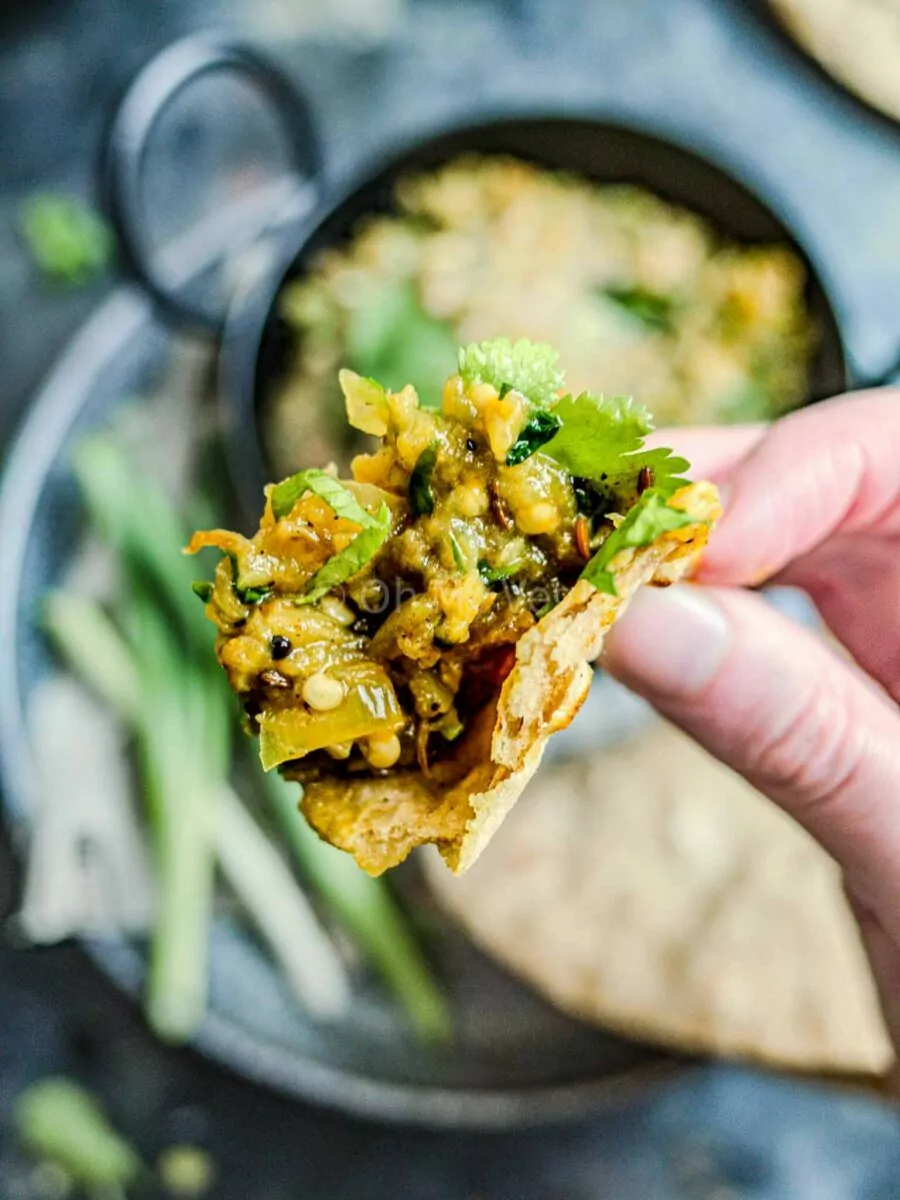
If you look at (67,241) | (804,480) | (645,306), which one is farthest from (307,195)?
(804,480)

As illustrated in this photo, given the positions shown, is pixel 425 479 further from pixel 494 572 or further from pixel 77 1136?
pixel 77 1136

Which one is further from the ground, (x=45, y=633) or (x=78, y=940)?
(x=45, y=633)

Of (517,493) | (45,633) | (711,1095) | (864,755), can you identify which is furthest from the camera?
(711,1095)

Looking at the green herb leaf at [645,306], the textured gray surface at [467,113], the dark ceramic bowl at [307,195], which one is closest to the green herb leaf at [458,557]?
the dark ceramic bowl at [307,195]

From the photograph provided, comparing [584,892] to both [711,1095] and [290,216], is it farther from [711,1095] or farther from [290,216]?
[290,216]

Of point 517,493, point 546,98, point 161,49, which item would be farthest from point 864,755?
point 161,49
